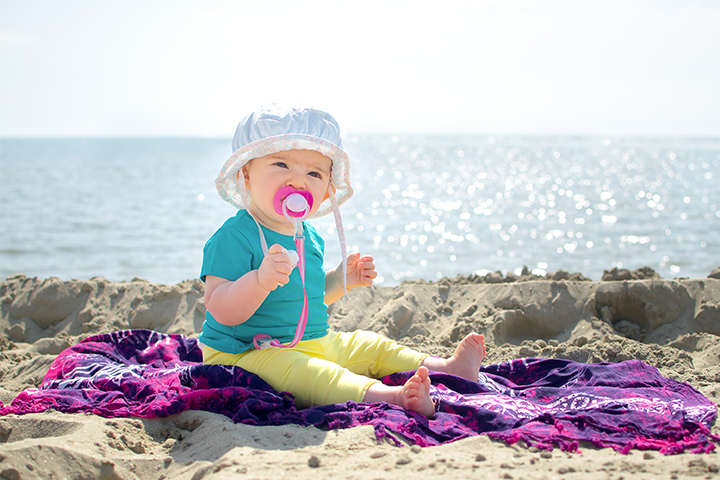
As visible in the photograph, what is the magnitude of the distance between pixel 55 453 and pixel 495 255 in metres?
7.82

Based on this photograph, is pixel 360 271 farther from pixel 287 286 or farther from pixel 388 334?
pixel 388 334

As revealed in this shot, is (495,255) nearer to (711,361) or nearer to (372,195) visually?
(711,361)

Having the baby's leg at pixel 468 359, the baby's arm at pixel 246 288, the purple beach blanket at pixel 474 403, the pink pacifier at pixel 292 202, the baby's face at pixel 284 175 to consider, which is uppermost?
the baby's face at pixel 284 175

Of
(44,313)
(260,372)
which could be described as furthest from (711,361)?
(44,313)

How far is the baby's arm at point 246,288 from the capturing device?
2260 mm

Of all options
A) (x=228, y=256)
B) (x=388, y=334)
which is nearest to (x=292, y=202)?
(x=228, y=256)

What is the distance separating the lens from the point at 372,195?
1845 centimetres

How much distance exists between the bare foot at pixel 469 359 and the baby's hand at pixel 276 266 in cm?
97

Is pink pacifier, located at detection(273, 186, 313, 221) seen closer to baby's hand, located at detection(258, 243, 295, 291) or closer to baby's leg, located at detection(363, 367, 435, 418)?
baby's hand, located at detection(258, 243, 295, 291)

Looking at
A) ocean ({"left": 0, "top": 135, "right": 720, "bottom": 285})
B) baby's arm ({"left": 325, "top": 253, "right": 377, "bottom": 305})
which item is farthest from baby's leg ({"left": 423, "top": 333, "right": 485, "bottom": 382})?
ocean ({"left": 0, "top": 135, "right": 720, "bottom": 285})

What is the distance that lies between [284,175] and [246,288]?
554 mm

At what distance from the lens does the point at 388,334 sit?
3.85 meters

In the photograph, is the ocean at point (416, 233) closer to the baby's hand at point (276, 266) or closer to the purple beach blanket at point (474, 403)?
the purple beach blanket at point (474, 403)

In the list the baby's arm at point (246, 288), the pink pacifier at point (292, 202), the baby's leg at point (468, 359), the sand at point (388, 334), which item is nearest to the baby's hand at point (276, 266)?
the baby's arm at point (246, 288)
